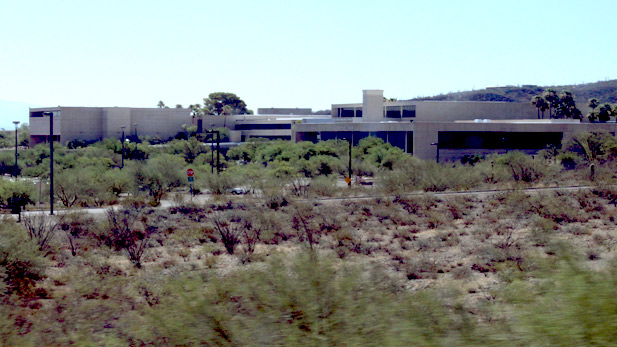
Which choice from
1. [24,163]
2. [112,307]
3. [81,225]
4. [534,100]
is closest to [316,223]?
[81,225]

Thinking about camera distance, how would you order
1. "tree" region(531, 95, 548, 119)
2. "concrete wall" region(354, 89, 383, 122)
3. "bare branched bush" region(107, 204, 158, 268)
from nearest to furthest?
"bare branched bush" region(107, 204, 158, 268) < "concrete wall" region(354, 89, 383, 122) < "tree" region(531, 95, 548, 119)

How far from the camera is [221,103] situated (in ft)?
474

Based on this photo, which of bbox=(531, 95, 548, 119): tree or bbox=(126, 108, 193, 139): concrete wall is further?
bbox=(126, 108, 193, 139): concrete wall

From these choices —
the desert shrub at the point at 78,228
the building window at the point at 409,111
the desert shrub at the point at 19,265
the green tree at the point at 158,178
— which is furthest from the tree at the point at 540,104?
the desert shrub at the point at 19,265

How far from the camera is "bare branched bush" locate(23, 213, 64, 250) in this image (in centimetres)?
2586

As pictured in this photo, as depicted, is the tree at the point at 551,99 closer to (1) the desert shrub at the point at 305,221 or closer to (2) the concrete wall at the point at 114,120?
(2) the concrete wall at the point at 114,120

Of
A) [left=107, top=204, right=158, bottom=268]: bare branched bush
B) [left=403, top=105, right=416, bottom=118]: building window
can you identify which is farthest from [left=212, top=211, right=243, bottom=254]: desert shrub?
[left=403, top=105, right=416, bottom=118]: building window

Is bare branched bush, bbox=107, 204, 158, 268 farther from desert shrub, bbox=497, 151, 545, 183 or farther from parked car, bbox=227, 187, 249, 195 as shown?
desert shrub, bbox=497, 151, 545, 183

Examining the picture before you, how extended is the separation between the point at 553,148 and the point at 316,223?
40927 millimetres

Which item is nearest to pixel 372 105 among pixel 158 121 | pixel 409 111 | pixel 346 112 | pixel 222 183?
pixel 409 111

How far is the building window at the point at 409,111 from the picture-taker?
87188 millimetres

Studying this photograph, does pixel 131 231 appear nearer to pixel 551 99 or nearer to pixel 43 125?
pixel 43 125

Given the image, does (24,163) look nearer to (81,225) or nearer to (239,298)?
(81,225)

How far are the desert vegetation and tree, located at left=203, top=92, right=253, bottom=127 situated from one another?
60.3 metres
